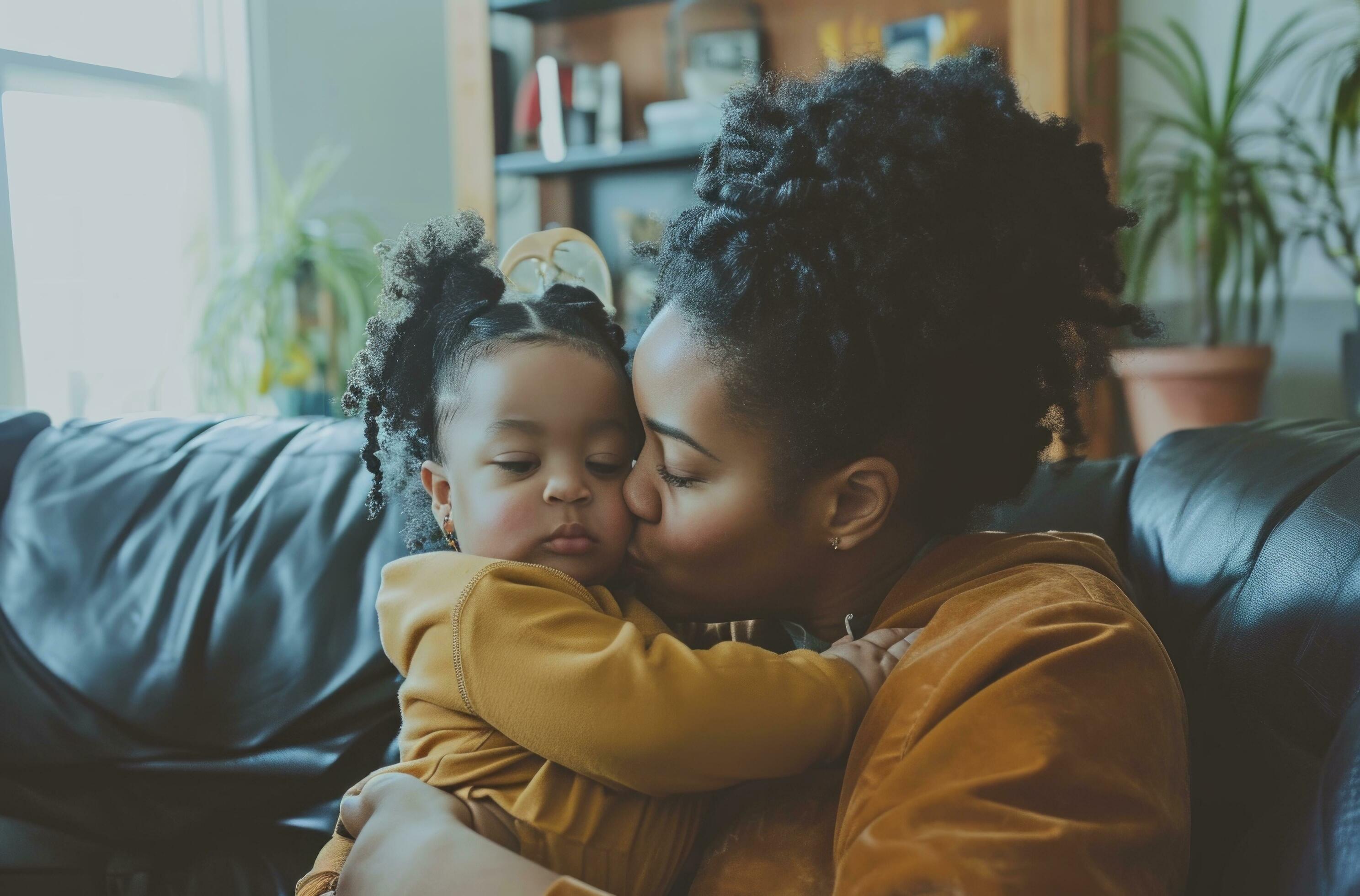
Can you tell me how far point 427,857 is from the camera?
905 millimetres

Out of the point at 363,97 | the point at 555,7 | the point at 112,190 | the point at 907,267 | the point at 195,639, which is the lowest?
the point at 195,639

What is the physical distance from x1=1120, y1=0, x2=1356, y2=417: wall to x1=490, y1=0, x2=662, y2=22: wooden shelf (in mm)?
1532

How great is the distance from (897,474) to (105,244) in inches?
117

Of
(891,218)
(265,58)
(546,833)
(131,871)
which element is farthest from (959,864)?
(265,58)

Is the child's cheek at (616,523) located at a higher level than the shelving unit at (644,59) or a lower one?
lower

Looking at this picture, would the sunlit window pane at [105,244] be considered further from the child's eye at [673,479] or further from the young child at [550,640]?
the child's eye at [673,479]

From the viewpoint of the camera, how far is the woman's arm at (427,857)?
0.86 metres

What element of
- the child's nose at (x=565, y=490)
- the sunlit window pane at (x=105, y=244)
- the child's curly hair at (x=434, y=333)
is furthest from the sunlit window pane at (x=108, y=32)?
the child's nose at (x=565, y=490)

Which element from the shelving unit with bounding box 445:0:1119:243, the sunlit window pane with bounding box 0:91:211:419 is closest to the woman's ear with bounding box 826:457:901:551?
the shelving unit with bounding box 445:0:1119:243

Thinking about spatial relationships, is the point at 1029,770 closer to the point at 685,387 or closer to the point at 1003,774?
the point at 1003,774

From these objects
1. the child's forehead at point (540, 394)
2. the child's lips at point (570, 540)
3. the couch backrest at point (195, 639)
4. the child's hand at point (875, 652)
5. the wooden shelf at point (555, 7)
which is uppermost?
the wooden shelf at point (555, 7)

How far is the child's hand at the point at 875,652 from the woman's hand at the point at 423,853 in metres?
0.30

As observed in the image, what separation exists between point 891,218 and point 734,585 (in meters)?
0.38

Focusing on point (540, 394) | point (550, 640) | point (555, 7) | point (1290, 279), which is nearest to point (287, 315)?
point (555, 7)
